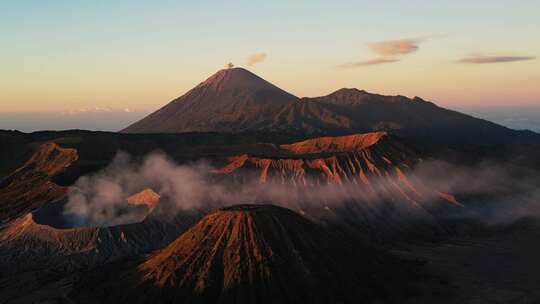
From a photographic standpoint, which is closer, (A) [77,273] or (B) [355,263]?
(B) [355,263]

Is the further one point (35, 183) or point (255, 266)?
point (35, 183)

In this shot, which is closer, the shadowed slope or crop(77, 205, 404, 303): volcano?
crop(77, 205, 404, 303): volcano

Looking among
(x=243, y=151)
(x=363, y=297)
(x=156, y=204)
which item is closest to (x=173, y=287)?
(x=363, y=297)

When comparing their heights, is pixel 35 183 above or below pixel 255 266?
above

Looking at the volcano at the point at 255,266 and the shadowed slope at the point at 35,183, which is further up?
the shadowed slope at the point at 35,183

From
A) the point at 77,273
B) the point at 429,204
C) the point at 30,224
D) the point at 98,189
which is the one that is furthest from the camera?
the point at 98,189

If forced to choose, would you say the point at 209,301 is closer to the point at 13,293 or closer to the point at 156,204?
the point at 13,293

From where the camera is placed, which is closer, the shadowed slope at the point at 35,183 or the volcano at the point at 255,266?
the volcano at the point at 255,266

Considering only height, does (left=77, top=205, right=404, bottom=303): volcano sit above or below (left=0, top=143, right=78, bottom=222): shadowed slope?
below
